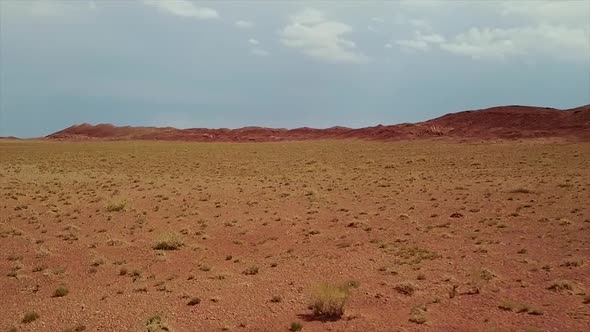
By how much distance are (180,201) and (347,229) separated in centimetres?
1002

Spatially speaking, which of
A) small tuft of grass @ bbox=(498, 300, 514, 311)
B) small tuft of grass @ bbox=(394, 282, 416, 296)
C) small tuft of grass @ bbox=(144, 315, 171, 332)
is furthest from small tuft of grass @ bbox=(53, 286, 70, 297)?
small tuft of grass @ bbox=(498, 300, 514, 311)

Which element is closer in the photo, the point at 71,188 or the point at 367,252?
the point at 367,252

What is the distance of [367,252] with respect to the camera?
14.9 m

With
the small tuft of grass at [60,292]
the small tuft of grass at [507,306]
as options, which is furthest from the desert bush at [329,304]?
the small tuft of grass at [60,292]

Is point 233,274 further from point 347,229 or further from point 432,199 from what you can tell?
point 432,199

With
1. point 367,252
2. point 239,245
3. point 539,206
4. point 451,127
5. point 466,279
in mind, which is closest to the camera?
point 466,279

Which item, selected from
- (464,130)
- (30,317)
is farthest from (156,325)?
(464,130)

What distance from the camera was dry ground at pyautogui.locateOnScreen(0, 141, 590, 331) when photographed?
32.5 feet

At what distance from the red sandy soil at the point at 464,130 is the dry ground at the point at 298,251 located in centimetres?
2541

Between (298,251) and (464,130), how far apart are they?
5319 centimetres

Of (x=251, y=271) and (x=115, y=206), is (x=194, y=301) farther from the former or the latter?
(x=115, y=206)

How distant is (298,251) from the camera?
1534 cm

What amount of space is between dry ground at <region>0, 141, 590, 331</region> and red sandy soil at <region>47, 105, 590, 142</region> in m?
25.4

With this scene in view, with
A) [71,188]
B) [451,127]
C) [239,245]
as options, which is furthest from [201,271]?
[451,127]
